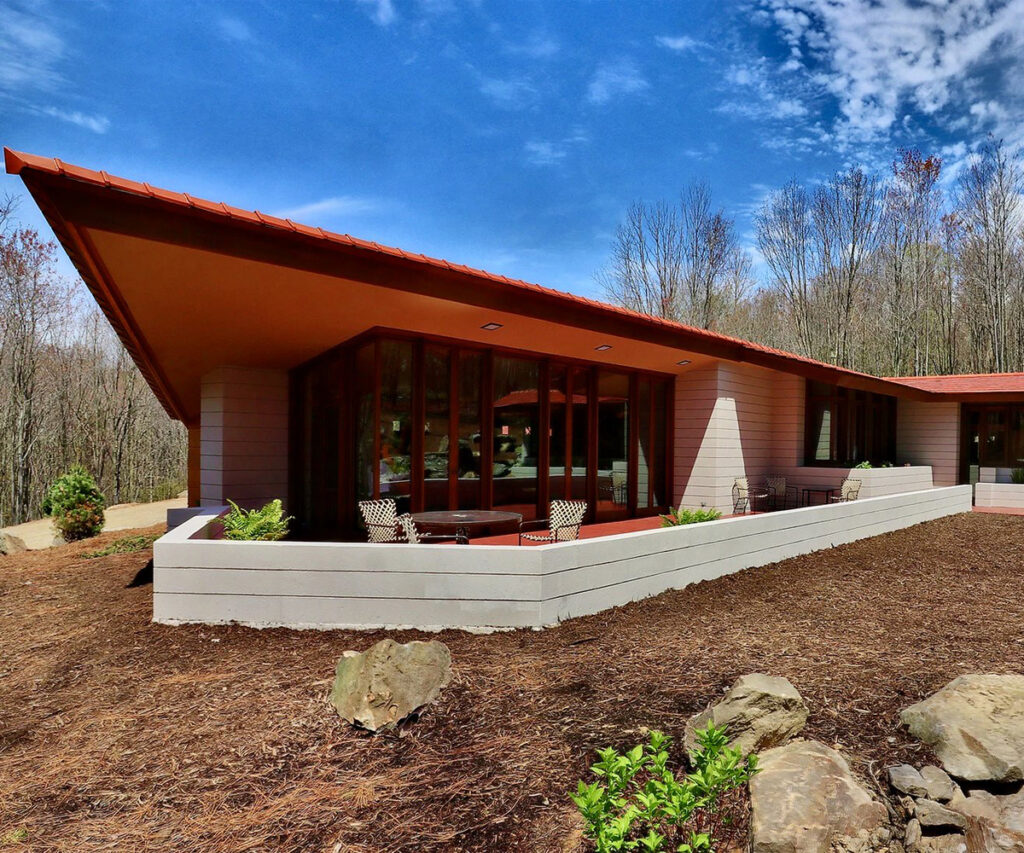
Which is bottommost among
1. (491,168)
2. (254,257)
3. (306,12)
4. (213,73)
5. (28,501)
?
(28,501)

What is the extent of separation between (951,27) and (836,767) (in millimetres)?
17549

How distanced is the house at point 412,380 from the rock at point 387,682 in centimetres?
140

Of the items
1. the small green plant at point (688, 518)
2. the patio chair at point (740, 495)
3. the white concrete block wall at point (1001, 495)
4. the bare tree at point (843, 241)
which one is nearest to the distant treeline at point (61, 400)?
the small green plant at point (688, 518)

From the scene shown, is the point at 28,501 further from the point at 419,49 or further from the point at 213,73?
the point at 419,49

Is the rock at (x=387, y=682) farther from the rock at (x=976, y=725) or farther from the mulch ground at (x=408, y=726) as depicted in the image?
the rock at (x=976, y=725)

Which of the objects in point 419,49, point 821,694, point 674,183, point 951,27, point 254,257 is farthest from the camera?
point 674,183

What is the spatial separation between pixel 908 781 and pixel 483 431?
5.83 meters

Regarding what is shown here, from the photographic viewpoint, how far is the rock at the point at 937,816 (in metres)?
2.11

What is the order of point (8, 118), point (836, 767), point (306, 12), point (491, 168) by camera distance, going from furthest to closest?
point (491, 168) → point (8, 118) → point (306, 12) → point (836, 767)

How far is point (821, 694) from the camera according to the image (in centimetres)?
309

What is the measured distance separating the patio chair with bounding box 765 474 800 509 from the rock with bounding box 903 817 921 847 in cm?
999

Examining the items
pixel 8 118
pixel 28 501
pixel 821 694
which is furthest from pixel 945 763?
pixel 8 118

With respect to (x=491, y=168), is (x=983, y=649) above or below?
below

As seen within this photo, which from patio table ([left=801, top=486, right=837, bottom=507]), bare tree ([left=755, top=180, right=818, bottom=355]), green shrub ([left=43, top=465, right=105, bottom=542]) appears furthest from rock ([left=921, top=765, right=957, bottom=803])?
Result: bare tree ([left=755, top=180, right=818, bottom=355])
